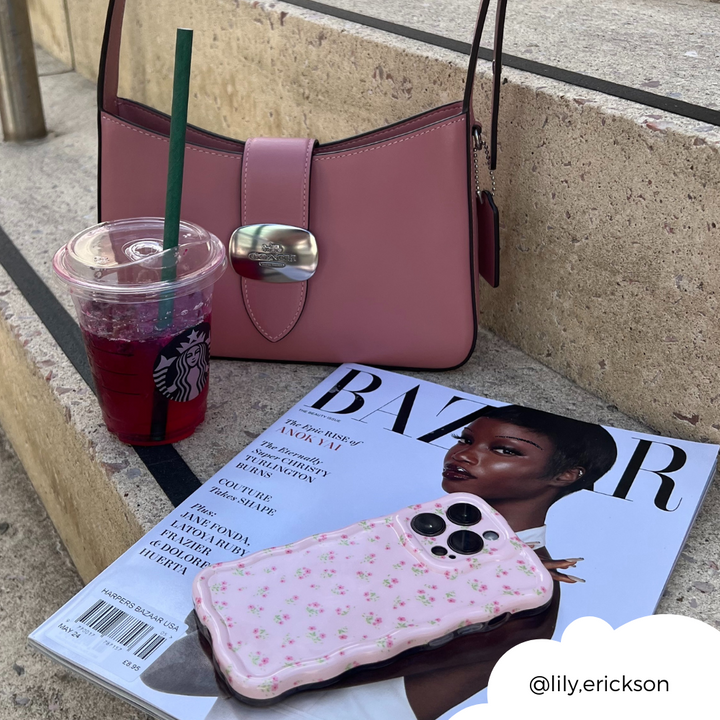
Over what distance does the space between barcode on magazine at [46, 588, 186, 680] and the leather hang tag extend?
0.38 metres

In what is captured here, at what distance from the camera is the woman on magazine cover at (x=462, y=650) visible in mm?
363

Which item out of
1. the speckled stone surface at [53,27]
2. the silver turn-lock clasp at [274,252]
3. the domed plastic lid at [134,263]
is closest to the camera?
the domed plastic lid at [134,263]

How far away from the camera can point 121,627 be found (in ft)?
1.32

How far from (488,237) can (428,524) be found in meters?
0.27

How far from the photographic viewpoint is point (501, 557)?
423 millimetres

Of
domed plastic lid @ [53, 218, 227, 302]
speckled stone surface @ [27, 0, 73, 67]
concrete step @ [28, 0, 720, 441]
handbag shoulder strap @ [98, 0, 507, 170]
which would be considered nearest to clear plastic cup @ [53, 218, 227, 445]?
domed plastic lid @ [53, 218, 227, 302]

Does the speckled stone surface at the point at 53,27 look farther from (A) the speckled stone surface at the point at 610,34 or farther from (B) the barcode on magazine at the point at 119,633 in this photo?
(B) the barcode on magazine at the point at 119,633

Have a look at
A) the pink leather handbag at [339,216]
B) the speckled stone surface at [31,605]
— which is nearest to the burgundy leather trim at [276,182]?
the pink leather handbag at [339,216]

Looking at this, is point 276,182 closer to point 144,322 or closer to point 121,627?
point 144,322

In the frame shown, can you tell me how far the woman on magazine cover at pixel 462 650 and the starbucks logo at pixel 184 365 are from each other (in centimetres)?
19

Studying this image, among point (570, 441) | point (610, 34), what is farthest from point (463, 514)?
point (610, 34)

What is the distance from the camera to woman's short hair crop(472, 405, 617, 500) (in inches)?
20.5

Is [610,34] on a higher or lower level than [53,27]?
higher

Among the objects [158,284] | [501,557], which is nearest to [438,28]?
[158,284]
